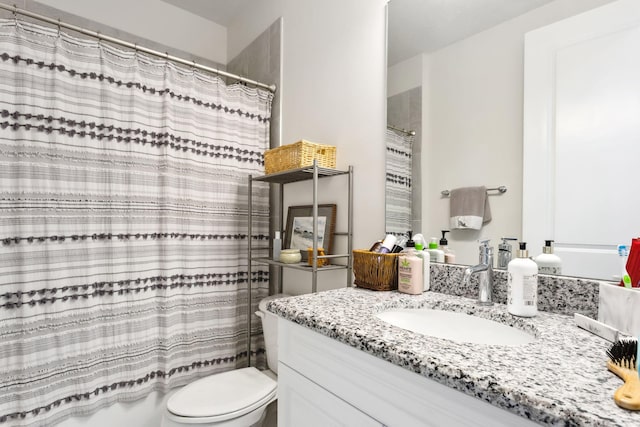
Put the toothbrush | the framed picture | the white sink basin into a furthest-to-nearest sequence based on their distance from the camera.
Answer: the framed picture
the white sink basin
the toothbrush

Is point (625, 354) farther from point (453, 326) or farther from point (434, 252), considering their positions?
point (434, 252)

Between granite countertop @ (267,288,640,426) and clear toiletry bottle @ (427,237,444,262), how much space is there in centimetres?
25

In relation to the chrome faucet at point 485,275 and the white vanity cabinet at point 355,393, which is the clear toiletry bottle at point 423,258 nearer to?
the chrome faucet at point 485,275

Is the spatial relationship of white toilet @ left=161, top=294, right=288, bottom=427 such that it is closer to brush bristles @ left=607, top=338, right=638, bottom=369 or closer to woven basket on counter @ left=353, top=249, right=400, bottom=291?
woven basket on counter @ left=353, top=249, right=400, bottom=291

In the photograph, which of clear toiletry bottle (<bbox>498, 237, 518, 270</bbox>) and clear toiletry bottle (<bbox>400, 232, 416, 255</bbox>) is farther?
clear toiletry bottle (<bbox>400, 232, 416, 255</bbox>)

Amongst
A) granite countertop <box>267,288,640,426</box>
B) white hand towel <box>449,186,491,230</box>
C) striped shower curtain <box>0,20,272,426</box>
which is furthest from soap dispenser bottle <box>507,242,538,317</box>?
striped shower curtain <box>0,20,272,426</box>

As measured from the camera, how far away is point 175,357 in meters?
1.65

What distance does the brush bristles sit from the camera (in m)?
0.51

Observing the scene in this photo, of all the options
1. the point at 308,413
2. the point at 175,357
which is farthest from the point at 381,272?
the point at 175,357

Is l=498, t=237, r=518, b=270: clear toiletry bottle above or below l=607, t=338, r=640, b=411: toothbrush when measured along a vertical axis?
above

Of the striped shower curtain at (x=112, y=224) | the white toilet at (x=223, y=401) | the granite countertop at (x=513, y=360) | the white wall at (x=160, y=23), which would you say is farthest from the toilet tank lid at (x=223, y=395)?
the white wall at (x=160, y=23)

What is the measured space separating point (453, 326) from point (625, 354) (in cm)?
42

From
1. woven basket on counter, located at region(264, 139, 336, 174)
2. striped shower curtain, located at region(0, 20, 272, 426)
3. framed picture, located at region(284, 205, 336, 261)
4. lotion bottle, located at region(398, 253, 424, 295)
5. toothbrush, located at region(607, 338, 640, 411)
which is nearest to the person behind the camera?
toothbrush, located at region(607, 338, 640, 411)

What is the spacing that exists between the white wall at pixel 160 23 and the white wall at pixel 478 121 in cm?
192
